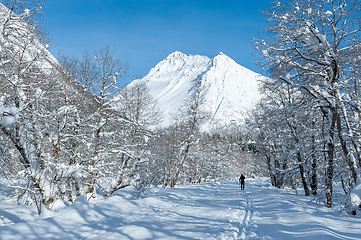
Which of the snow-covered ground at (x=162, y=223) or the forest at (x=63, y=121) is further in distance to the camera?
the forest at (x=63, y=121)

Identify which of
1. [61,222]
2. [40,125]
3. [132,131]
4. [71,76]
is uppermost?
[71,76]

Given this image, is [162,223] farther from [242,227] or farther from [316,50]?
[316,50]

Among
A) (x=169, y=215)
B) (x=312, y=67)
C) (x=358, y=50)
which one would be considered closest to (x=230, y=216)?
(x=169, y=215)

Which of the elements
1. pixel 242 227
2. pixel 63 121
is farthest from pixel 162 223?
pixel 63 121

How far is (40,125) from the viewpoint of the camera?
706 cm

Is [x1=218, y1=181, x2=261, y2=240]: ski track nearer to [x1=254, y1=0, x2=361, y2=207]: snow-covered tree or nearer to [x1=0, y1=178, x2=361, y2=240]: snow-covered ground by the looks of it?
[x1=0, y1=178, x2=361, y2=240]: snow-covered ground

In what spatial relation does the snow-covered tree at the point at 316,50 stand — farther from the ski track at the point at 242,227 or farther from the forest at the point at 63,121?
the forest at the point at 63,121

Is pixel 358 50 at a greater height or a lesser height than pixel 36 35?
greater

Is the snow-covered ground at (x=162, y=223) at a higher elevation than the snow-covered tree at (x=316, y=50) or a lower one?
lower

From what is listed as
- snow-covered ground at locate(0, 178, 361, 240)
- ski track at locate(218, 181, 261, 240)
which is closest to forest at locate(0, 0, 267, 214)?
snow-covered ground at locate(0, 178, 361, 240)

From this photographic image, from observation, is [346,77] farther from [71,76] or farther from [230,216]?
[71,76]

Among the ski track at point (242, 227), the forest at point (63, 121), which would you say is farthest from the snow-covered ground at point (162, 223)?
the forest at point (63, 121)

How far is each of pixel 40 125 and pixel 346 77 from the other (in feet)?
39.0

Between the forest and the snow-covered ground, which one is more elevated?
the forest
